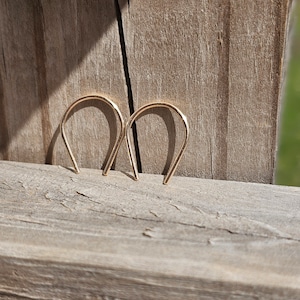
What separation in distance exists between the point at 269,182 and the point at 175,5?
0.30 metres

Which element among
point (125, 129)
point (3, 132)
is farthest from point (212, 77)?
point (3, 132)

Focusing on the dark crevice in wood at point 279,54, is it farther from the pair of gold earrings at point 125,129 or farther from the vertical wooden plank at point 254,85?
the pair of gold earrings at point 125,129

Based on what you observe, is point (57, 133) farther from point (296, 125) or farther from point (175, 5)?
point (296, 125)

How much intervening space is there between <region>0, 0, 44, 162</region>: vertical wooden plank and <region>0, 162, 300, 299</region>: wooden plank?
0.31 ft

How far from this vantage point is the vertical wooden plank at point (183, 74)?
2.33ft

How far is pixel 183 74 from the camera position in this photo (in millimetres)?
740

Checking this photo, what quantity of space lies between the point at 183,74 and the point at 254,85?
10 centimetres

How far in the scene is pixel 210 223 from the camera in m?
0.66

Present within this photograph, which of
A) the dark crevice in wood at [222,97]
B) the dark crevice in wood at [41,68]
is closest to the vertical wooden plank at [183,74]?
the dark crevice in wood at [222,97]

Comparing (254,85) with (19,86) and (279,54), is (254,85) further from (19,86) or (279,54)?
(19,86)

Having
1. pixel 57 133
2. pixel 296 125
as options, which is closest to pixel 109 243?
pixel 57 133

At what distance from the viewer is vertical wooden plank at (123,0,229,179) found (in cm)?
71

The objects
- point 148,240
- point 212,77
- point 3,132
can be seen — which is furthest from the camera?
point 3,132

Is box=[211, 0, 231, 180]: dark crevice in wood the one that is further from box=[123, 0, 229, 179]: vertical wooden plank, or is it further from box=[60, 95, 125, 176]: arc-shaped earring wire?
box=[60, 95, 125, 176]: arc-shaped earring wire
